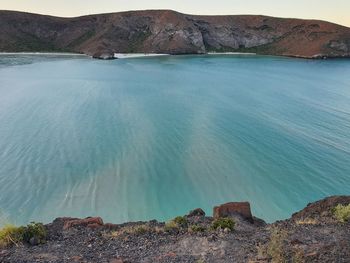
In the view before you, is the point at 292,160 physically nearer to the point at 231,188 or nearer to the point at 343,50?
the point at 231,188

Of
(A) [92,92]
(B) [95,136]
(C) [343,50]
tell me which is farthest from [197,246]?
(C) [343,50]

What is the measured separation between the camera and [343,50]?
146 metres

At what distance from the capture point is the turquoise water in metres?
24.1

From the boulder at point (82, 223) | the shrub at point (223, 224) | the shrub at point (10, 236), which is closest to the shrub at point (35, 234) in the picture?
the shrub at point (10, 236)

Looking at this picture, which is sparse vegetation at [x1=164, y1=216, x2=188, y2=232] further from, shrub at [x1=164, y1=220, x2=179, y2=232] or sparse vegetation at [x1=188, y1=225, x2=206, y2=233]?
sparse vegetation at [x1=188, y1=225, x2=206, y2=233]

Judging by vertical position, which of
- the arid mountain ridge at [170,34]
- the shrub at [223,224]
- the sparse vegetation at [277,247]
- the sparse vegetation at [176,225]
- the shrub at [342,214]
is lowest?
the sparse vegetation at [176,225]

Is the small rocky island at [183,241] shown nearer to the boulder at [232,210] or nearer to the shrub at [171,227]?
the shrub at [171,227]

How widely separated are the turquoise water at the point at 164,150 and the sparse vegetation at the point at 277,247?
31.5 ft

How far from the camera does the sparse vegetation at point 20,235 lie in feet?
43.8

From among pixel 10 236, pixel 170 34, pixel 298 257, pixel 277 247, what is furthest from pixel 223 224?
pixel 170 34

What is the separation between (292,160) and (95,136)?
1714 cm

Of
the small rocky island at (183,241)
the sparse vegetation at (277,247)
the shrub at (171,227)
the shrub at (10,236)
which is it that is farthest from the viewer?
the shrub at (171,227)

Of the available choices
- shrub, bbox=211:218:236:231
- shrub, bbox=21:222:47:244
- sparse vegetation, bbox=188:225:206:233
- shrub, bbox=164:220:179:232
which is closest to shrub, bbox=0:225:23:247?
shrub, bbox=21:222:47:244

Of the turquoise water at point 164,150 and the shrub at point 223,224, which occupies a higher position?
the shrub at point 223,224
